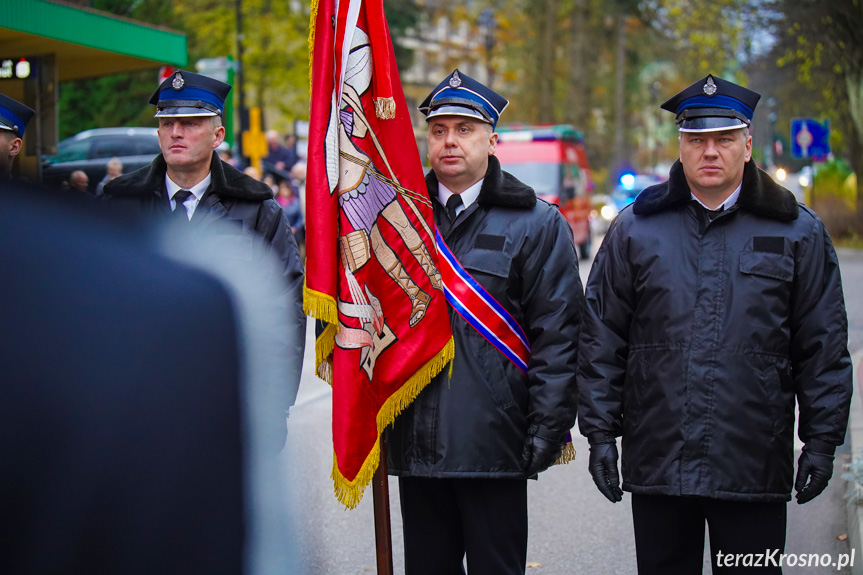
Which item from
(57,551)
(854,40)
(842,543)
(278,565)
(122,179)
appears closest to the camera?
(57,551)

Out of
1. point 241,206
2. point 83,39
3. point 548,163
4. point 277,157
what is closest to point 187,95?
point 241,206

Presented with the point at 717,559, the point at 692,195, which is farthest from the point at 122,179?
the point at 717,559

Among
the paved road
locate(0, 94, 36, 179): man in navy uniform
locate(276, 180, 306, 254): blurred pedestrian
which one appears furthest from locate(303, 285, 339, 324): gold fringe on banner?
locate(276, 180, 306, 254): blurred pedestrian

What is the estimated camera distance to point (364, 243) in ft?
11.7

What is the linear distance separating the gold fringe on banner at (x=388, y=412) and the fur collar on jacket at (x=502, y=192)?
53 cm

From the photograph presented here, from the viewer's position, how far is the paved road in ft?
16.6

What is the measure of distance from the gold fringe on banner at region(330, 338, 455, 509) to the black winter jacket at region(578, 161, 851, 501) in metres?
0.51

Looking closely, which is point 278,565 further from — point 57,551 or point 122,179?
point 122,179

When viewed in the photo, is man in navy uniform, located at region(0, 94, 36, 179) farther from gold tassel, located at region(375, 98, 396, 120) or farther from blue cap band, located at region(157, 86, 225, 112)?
gold tassel, located at region(375, 98, 396, 120)

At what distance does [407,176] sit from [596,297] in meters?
0.78

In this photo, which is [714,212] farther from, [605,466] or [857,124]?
[857,124]

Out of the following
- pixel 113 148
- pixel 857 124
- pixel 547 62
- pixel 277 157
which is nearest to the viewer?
pixel 113 148

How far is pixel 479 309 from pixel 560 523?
248 centimetres

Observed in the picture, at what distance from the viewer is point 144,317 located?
112 centimetres
